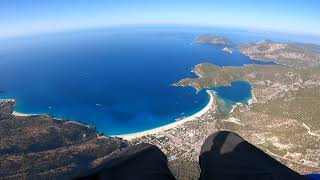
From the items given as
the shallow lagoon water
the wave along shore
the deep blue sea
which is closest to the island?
the wave along shore

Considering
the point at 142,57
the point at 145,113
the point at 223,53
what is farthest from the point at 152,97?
the point at 223,53

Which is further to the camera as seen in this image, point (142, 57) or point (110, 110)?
point (142, 57)

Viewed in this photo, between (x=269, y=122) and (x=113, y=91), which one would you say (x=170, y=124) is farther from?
(x=113, y=91)

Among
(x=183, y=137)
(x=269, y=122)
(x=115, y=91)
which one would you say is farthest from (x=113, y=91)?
(x=269, y=122)

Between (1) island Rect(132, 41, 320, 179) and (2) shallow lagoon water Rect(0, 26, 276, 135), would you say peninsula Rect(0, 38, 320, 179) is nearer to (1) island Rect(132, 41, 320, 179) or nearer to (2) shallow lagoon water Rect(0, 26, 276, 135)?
(1) island Rect(132, 41, 320, 179)

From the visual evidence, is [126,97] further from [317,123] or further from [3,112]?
→ [317,123]

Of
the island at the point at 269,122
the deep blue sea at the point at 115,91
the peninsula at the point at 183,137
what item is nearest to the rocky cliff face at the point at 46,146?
the peninsula at the point at 183,137

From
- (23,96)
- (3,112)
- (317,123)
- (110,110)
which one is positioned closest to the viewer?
(317,123)

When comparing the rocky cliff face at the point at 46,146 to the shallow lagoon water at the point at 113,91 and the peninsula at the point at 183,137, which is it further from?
the shallow lagoon water at the point at 113,91
